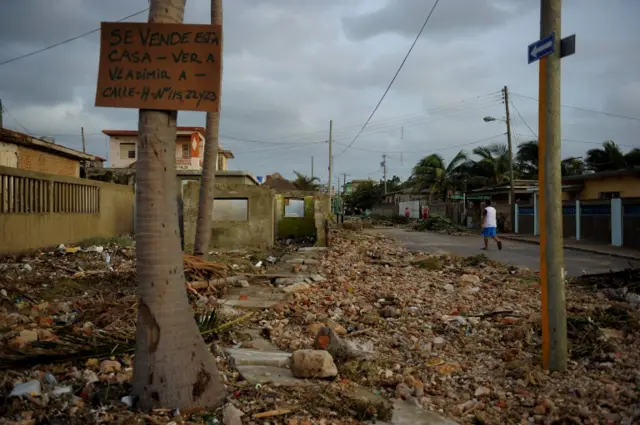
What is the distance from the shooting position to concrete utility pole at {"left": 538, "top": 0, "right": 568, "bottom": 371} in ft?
13.4

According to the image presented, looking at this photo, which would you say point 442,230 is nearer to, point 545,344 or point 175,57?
point 545,344

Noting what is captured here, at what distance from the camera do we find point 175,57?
3049 mm

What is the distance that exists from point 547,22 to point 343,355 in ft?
10.9

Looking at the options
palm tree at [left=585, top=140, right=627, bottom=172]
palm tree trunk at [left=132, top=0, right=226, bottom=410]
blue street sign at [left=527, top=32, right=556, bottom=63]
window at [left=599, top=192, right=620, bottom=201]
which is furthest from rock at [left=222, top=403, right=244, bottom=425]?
palm tree at [left=585, top=140, right=627, bottom=172]

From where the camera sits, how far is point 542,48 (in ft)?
13.5

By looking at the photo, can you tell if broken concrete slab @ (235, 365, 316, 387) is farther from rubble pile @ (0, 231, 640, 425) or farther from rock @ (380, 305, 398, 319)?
rock @ (380, 305, 398, 319)

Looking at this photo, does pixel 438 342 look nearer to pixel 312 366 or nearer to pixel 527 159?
pixel 312 366

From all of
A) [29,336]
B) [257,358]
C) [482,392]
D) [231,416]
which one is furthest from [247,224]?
[231,416]

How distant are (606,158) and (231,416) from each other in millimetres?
33603

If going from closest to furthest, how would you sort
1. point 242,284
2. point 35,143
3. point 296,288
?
point 296,288 < point 242,284 < point 35,143

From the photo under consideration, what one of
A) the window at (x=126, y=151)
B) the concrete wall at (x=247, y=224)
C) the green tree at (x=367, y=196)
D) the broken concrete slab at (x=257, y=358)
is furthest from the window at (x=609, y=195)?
the green tree at (x=367, y=196)

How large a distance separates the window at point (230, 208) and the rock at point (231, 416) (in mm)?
10942

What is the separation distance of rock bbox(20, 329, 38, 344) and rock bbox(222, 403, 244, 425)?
2.24 m

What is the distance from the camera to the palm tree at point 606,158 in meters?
28.9
